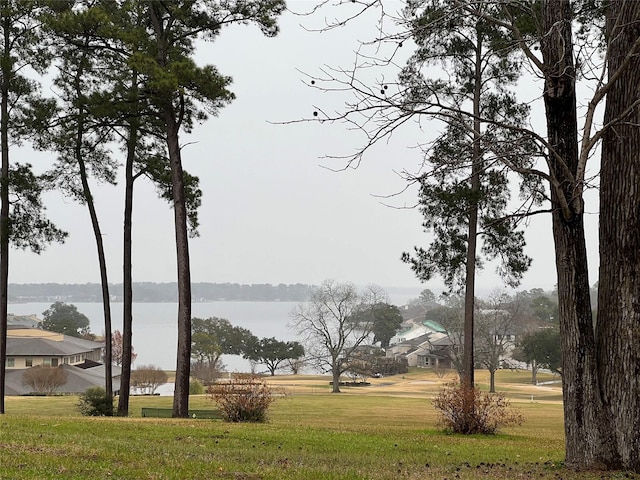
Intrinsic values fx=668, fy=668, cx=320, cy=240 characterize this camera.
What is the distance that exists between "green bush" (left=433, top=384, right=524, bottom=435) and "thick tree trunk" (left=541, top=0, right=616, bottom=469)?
725cm

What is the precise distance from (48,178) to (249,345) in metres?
45.2

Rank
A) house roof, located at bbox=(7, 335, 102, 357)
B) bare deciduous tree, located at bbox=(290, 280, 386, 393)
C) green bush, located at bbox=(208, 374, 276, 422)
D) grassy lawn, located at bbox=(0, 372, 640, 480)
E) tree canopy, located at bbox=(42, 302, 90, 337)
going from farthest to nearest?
tree canopy, located at bbox=(42, 302, 90, 337), bare deciduous tree, located at bbox=(290, 280, 386, 393), house roof, located at bbox=(7, 335, 102, 357), green bush, located at bbox=(208, 374, 276, 422), grassy lawn, located at bbox=(0, 372, 640, 480)

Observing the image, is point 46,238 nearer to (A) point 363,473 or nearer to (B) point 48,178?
(B) point 48,178

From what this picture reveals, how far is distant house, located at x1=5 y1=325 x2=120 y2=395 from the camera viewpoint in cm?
4080

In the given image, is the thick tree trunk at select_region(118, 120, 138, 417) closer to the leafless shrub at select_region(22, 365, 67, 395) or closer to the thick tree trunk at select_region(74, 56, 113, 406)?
the thick tree trunk at select_region(74, 56, 113, 406)

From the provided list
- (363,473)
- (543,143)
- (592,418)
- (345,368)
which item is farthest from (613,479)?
(345,368)

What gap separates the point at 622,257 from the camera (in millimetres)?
7527

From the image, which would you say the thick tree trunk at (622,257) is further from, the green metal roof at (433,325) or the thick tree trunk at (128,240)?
the green metal roof at (433,325)

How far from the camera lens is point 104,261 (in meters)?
20.8

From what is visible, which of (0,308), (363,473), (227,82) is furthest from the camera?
(0,308)

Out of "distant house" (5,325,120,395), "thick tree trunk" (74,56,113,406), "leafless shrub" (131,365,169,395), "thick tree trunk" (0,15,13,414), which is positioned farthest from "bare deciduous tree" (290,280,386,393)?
"thick tree trunk" (0,15,13,414)

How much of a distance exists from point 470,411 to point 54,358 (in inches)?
1595

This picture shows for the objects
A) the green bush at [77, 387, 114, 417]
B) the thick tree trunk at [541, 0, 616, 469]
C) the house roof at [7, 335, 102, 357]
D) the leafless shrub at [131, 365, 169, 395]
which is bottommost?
the leafless shrub at [131, 365, 169, 395]

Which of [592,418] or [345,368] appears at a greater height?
[592,418]
